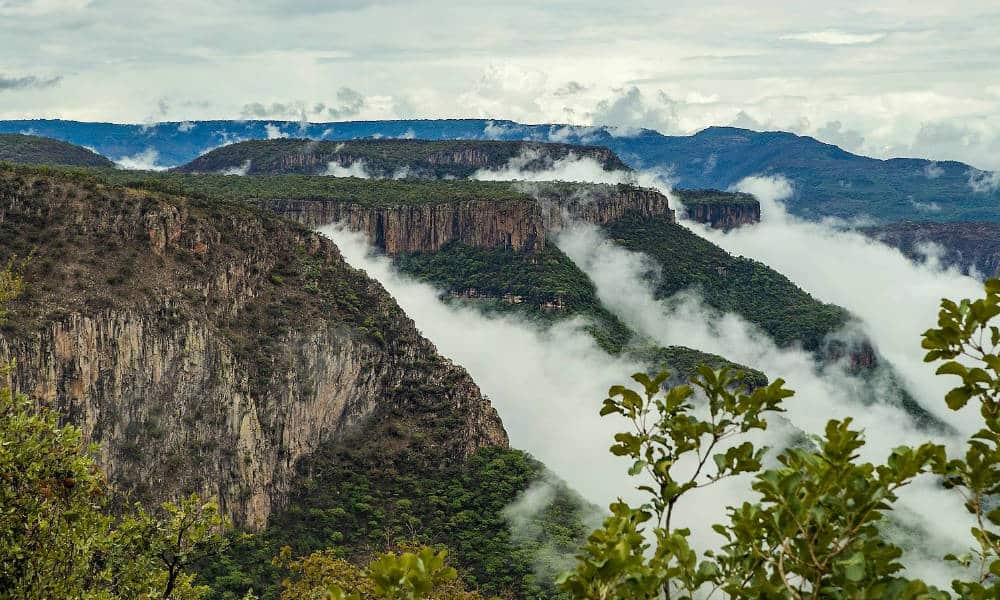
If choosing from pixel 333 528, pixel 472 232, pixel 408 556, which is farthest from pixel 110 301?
pixel 472 232

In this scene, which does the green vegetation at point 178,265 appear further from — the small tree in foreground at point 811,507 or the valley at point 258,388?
the small tree in foreground at point 811,507

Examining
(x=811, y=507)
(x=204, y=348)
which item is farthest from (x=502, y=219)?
(x=811, y=507)

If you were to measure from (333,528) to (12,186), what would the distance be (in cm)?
3740

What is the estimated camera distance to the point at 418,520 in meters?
72.9

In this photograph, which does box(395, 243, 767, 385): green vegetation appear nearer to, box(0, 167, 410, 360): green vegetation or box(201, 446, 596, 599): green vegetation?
box(0, 167, 410, 360): green vegetation

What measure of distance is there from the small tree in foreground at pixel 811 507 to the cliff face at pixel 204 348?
194ft

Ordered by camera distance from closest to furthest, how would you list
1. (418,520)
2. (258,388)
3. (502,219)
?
(418,520)
(258,388)
(502,219)

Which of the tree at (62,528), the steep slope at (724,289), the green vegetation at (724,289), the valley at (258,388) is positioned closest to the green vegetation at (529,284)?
the green vegetation at (724,289)

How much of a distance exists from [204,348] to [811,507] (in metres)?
71.1

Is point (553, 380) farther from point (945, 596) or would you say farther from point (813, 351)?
point (945, 596)

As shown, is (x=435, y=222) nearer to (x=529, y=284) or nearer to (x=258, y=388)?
(x=529, y=284)

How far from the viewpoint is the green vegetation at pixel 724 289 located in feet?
614

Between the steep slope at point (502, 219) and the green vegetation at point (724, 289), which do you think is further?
the green vegetation at point (724, 289)

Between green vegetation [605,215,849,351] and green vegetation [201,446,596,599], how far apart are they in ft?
376
